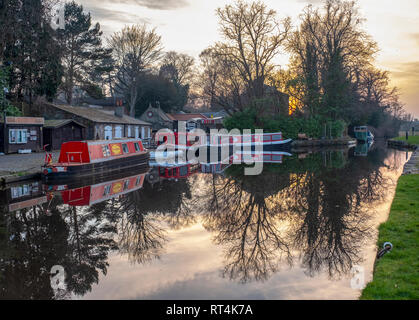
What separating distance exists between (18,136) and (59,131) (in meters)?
3.91

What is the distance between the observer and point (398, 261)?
17.9ft

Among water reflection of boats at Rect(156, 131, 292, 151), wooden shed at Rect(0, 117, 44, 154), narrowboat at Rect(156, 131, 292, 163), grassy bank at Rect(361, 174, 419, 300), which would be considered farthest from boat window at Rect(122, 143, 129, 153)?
grassy bank at Rect(361, 174, 419, 300)

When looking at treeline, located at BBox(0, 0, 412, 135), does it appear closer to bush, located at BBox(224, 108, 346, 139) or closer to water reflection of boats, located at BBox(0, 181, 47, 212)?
bush, located at BBox(224, 108, 346, 139)

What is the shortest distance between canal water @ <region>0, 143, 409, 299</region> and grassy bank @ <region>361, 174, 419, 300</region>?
0.27m

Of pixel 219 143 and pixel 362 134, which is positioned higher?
pixel 362 134

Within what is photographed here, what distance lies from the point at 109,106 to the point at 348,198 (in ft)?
149

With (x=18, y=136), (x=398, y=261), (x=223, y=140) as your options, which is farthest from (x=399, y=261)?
(x=223, y=140)

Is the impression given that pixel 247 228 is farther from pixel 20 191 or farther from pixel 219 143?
pixel 219 143

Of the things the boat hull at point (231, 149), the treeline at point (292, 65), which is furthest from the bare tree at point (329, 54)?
the boat hull at point (231, 149)

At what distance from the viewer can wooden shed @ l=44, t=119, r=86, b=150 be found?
26266 mm

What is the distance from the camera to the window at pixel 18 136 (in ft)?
74.8

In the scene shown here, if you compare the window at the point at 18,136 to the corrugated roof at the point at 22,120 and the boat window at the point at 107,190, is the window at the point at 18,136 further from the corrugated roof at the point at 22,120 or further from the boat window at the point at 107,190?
the boat window at the point at 107,190
